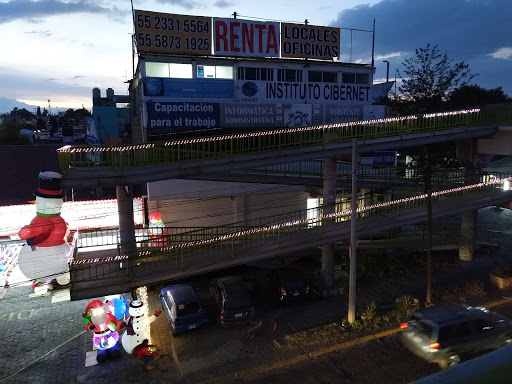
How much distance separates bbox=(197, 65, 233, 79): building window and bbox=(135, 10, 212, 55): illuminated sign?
0.81m

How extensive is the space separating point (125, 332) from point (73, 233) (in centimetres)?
718

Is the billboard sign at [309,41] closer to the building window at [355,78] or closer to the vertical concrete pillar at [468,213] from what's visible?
the building window at [355,78]

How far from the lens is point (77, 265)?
12.6m

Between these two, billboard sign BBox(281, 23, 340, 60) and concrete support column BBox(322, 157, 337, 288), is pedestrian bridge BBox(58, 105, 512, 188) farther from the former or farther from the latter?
billboard sign BBox(281, 23, 340, 60)

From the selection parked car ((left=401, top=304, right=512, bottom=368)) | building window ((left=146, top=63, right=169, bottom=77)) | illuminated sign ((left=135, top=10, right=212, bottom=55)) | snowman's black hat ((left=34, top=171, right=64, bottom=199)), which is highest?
illuminated sign ((left=135, top=10, right=212, bottom=55))

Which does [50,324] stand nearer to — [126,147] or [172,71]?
[126,147]

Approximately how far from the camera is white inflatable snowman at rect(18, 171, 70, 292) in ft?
41.8

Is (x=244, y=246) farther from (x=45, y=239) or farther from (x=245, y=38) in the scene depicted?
(x=245, y=38)

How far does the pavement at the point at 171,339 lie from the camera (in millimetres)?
11617

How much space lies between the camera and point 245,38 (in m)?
20.8

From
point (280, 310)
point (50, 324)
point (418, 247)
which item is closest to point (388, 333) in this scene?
point (280, 310)

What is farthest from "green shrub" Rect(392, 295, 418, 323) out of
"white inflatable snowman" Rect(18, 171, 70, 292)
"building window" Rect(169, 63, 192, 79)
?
"building window" Rect(169, 63, 192, 79)

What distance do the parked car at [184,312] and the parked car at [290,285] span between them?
12.2ft

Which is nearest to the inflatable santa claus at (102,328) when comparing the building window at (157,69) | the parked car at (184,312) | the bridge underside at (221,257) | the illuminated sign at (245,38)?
the bridge underside at (221,257)
